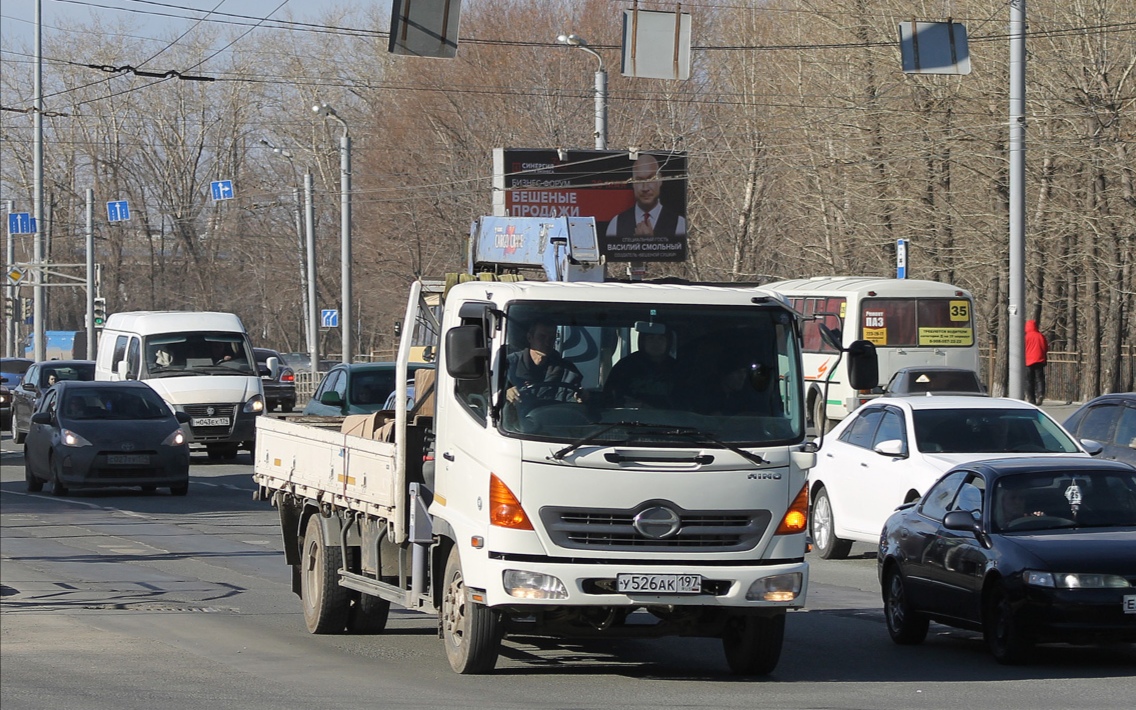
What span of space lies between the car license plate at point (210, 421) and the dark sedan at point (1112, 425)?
16.1 m

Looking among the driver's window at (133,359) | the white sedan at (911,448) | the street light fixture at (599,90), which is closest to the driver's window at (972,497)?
the white sedan at (911,448)

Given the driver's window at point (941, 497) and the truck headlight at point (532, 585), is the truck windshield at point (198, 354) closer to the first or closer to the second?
the driver's window at point (941, 497)

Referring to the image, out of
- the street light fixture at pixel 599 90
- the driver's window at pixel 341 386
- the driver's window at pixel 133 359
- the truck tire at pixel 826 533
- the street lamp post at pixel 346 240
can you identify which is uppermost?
the street light fixture at pixel 599 90

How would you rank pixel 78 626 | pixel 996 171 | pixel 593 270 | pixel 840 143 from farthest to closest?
pixel 840 143 → pixel 996 171 → pixel 593 270 → pixel 78 626

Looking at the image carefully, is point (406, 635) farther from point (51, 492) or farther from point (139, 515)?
point (51, 492)

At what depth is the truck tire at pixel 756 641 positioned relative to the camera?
9.52 m

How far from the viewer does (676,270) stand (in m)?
57.7

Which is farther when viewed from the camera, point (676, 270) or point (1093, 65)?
point (676, 270)

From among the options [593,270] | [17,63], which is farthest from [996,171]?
[17,63]

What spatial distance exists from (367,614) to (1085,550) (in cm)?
469

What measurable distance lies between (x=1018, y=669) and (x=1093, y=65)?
29678 millimetres

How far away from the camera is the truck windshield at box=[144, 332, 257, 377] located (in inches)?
1173

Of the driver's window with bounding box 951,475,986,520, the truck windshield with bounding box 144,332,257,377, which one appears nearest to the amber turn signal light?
the driver's window with bounding box 951,475,986,520

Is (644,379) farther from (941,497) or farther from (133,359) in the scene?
(133,359)
